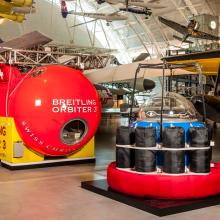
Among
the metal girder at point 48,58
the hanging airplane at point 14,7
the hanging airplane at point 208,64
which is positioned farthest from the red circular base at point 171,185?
the hanging airplane at point 14,7

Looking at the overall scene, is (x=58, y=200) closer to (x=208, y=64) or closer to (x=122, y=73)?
(x=208, y=64)

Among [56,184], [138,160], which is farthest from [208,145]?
[56,184]

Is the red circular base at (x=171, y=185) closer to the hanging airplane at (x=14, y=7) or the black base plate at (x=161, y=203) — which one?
the black base plate at (x=161, y=203)

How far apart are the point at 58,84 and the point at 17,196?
2.96 m

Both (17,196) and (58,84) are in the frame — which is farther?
(58,84)

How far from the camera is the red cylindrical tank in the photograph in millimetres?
7578

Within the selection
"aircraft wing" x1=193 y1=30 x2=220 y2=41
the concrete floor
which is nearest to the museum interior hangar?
the concrete floor

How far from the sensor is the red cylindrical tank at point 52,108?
24.9ft

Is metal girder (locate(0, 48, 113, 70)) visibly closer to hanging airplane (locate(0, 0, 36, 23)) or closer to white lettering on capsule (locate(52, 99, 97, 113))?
white lettering on capsule (locate(52, 99, 97, 113))

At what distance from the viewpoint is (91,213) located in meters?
4.62

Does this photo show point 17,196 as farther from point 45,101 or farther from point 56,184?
point 45,101

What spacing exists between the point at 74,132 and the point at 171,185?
4071mm

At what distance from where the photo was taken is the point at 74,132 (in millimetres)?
8648

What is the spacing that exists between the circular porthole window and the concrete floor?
0.69 metres
